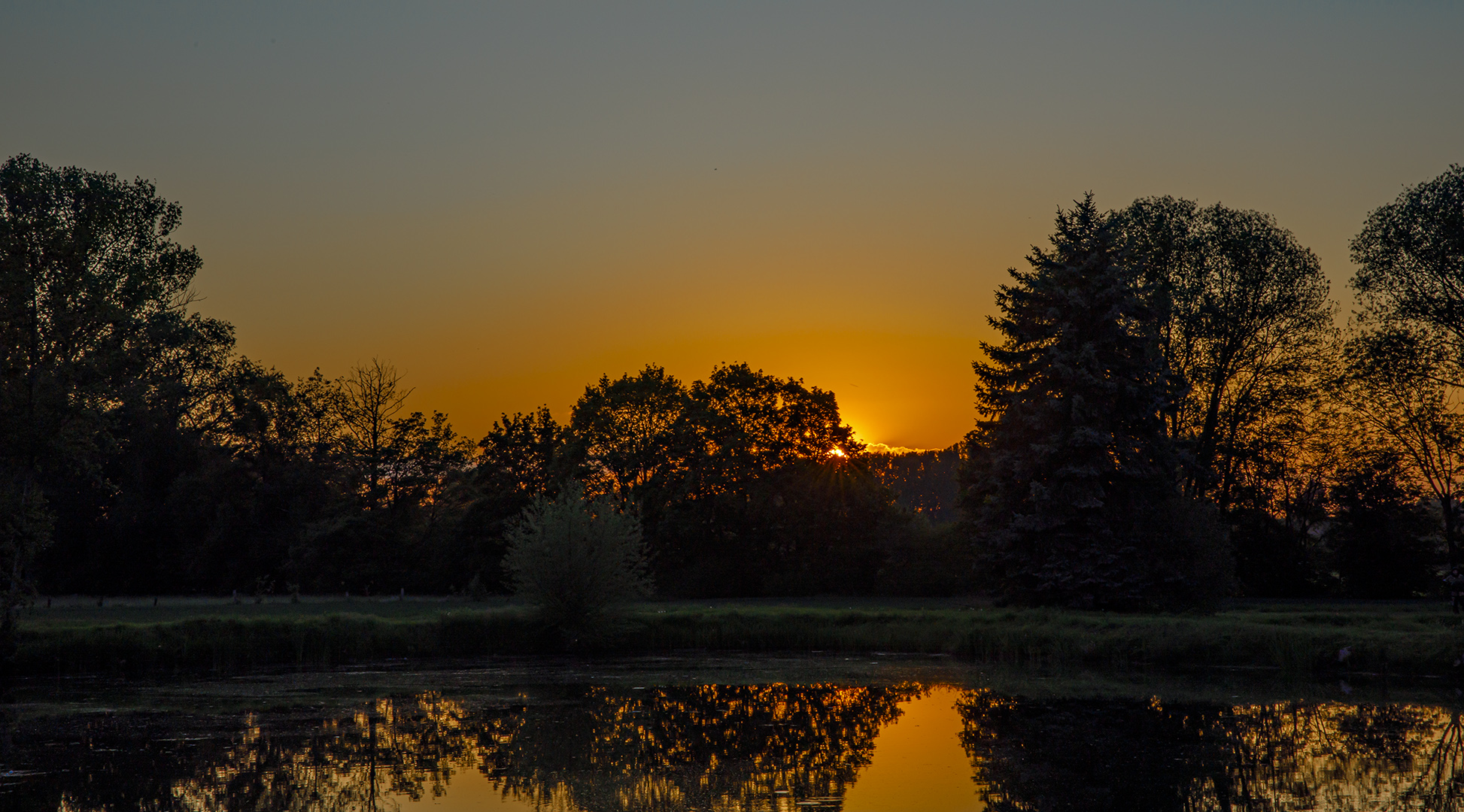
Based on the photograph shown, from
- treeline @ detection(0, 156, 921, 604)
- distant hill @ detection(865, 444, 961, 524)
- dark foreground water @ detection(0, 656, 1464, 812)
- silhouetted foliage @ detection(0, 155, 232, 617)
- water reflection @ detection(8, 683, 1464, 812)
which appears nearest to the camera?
water reflection @ detection(8, 683, 1464, 812)

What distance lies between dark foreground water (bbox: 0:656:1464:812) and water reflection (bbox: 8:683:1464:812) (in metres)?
0.06

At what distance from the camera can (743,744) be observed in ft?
59.4

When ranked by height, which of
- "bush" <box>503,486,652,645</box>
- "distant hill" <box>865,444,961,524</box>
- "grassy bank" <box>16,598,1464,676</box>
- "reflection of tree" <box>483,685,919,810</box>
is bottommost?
"reflection of tree" <box>483,685,919,810</box>

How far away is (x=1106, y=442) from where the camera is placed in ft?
113

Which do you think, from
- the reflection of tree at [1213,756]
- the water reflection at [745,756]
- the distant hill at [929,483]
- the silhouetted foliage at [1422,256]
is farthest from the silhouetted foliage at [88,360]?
the distant hill at [929,483]

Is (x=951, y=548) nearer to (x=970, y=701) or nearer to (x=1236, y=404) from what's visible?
(x=1236, y=404)

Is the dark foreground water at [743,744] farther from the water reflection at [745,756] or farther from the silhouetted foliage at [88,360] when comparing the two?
the silhouetted foliage at [88,360]

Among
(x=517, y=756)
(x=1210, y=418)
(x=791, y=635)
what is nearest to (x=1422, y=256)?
(x=1210, y=418)

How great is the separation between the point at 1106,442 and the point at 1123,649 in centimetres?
830

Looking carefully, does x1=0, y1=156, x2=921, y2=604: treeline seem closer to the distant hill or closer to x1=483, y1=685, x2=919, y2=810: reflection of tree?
x1=483, y1=685, x2=919, y2=810: reflection of tree

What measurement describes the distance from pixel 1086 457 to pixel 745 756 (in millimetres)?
21491

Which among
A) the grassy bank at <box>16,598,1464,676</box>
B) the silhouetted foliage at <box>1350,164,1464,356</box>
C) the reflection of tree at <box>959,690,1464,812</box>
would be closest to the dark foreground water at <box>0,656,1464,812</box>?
the reflection of tree at <box>959,690,1464,812</box>

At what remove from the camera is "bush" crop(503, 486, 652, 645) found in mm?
33469

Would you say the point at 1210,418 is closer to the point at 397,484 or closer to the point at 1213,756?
the point at 1213,756
